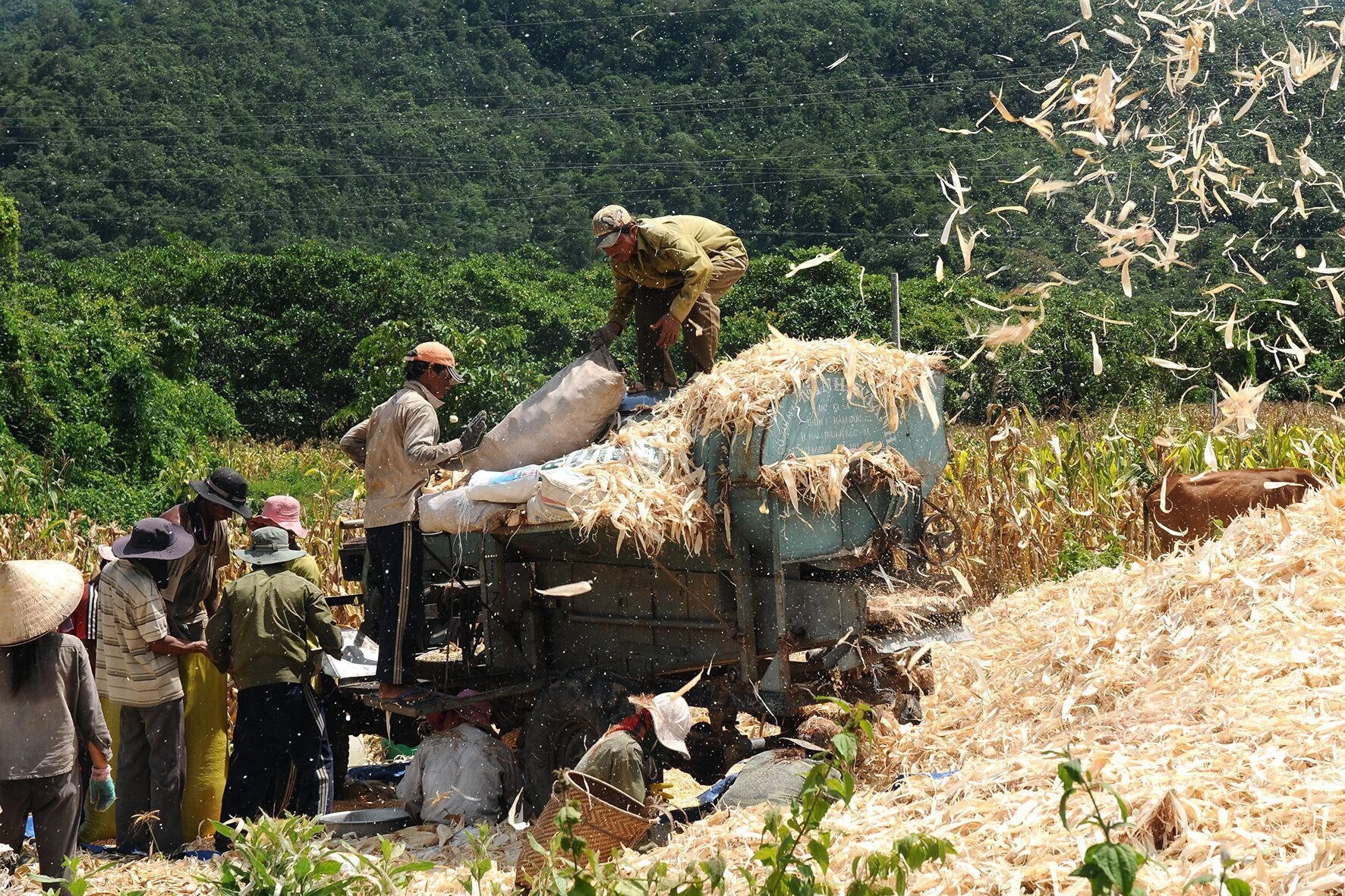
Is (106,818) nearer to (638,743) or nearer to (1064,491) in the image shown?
(638,743)

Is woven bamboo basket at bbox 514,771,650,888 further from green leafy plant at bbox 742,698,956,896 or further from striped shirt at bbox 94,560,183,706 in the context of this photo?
striped shirt at bbox 94,560,183,706

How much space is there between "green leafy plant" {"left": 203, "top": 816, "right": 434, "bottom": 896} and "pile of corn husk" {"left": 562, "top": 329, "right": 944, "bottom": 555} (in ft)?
7.49

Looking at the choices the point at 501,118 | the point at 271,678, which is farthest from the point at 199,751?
the point at 501,118

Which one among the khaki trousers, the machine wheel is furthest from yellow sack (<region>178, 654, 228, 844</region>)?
the khaki trousers

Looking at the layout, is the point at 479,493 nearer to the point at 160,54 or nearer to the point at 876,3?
the point at 876,3

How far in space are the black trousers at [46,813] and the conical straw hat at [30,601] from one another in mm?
602

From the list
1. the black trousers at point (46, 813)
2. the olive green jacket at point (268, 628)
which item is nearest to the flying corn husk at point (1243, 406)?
the olive green jacket at point (268, 628)

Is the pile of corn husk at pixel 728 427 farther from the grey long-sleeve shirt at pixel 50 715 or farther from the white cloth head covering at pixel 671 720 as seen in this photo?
the grey long-sleeve shirt at pixel 50 715

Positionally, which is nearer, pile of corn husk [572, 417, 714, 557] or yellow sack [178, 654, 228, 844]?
pile of corn husk [572, 417, 714, 557]

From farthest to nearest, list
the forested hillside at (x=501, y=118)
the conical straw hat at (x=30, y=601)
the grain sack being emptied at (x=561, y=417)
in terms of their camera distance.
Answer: the forested hillside at (x=501, y=118) → the grain sack being emptied at (x=561, y=417) → the conical straw hat at (x=30, y=601)

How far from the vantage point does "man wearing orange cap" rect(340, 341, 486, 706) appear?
6.80 meters

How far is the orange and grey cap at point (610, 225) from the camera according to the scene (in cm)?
721

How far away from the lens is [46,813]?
217 inches

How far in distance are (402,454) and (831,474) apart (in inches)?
94.7
